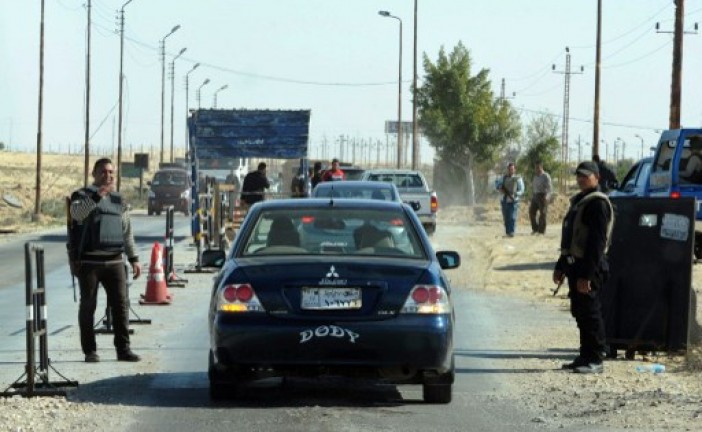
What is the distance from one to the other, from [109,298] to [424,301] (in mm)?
3945

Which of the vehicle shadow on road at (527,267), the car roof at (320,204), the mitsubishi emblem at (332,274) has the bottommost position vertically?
the vehicle shadow on road at (527,267)

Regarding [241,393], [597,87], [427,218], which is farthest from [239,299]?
[597,87]

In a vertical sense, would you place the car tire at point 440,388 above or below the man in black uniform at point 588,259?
below

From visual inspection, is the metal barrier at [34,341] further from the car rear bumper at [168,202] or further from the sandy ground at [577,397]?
the car rear bumper at [168,202]

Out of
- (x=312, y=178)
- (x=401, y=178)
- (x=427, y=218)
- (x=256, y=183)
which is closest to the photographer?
(x=256, y=183)

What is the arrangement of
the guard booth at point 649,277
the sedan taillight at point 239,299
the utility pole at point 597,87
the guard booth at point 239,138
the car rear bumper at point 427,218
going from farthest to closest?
the utility pole at point 597,87 → the car rear bumper at point 427,218 → the guard booth at point 239,138 → the guard booth at point 649,277 → the sedan taillight at point 239,299

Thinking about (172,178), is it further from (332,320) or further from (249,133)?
(332,320)

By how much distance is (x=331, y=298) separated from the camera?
34.6 ft

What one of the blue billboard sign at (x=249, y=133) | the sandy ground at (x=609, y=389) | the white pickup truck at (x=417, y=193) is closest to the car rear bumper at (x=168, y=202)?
the white pickup truck at (x=417, y=193)

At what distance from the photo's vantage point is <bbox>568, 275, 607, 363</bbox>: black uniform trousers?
1304 cm

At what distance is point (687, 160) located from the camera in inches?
1155

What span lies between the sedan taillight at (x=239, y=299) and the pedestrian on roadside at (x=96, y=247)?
2.92 m

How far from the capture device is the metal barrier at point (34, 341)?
1123 centimetres

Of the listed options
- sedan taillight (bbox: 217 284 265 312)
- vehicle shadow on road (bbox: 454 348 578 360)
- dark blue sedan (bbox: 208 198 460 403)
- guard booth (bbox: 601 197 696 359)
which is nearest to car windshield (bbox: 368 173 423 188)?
vehicle shadow on road (bbox: 454 348 578 360)
